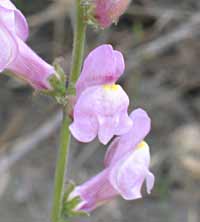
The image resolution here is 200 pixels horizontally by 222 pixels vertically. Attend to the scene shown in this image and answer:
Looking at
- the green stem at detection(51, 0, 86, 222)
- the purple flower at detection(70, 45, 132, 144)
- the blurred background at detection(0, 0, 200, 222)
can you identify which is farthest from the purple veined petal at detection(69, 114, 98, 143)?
the blurred background at detection(0, 0, 200, 222)

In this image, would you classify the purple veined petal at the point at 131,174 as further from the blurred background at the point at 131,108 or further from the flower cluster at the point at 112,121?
the blurred background at the point at 131,108

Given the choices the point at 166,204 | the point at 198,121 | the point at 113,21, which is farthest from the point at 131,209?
the point at 113,21

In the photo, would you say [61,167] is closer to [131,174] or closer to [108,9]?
[131,174]

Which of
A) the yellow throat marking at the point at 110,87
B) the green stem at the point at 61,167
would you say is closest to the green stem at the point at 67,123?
the green stem at the point at 61,167

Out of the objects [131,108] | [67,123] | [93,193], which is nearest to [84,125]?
[67,123]

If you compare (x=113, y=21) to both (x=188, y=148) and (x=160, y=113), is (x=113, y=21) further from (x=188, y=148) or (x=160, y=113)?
(x=160, y=113)
